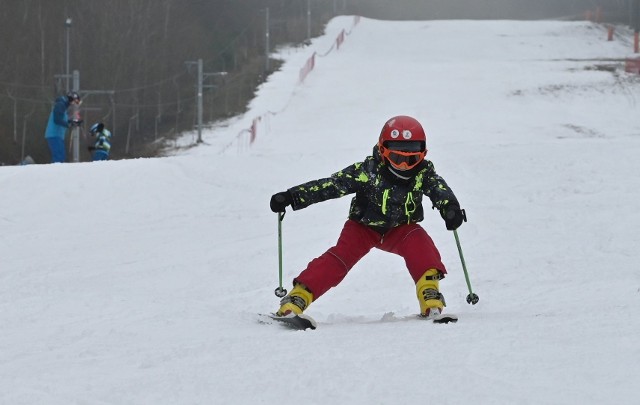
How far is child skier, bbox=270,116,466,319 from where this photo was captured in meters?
5.37

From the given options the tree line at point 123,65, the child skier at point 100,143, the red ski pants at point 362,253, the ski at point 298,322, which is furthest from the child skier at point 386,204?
the tree line at point 123,65

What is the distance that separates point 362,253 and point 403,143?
2.27 feet

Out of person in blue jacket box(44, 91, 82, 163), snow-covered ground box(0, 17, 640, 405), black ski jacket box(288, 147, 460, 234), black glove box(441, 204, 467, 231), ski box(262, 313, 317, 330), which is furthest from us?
person in blue jacket box(44, 91, 82, 163)

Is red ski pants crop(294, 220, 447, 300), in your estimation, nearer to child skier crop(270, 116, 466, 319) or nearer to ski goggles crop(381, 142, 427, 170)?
child skier crop(270, 116, 466, 319)

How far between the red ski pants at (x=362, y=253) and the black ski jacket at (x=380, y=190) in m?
0.07

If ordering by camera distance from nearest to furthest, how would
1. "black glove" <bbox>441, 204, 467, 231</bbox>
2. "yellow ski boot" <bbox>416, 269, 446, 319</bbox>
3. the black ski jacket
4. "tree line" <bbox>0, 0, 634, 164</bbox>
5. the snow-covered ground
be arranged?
the snow-covered ground < "yellow ski boot" <bbox>416, 269, 446, 319</bbox> < "black glove" <bbox>441, 204, 467, 231</bbox> < the black ski jacket < "tree line" <bbox>0, 0, 634, 164</bbox>

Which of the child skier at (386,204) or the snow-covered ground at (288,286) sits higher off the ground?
the child skier at (386,204)

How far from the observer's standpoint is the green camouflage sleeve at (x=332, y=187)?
553cm

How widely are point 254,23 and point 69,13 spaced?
57.7 feet

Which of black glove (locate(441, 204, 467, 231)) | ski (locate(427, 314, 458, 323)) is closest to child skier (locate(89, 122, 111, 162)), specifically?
black glove (locate(441, 204, 467, 231))

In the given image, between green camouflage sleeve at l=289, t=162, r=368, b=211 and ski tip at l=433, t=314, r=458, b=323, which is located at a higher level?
green camouflage sleeve at l=289, t=162, r=368, b=211

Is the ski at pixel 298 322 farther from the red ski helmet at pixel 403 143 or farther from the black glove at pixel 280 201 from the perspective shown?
the red ski helmet at pixel 403 143

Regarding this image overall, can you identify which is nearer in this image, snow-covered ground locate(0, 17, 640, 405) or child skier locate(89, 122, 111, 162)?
snow-covered ground locate(0, 17, 640, 405)

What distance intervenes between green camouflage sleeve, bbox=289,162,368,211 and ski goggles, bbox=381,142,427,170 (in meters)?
0.20
